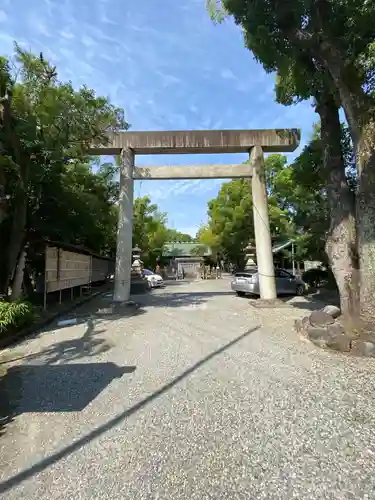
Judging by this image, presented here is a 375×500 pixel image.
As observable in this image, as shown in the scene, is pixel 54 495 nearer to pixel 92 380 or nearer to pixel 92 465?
pixel 92 465

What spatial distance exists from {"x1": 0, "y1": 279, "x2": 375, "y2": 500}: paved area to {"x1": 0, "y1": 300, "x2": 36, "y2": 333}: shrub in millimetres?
851

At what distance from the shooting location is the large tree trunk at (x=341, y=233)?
23.9ft

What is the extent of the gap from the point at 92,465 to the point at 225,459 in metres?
1.06

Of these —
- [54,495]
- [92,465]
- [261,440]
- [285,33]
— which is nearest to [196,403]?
[261,440]

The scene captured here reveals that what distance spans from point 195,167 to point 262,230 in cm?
332

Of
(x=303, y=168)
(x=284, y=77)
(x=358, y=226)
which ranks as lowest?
(x=358, y=226)

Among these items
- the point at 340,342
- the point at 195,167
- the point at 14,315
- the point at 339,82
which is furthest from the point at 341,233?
the point at 195,167

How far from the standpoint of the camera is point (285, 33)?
7910 millimetres

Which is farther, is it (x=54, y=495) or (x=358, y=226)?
(x=358, y=226)

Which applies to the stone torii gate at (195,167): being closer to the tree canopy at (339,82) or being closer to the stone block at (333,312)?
the tree canopy at (339,82)

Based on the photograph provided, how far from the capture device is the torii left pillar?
42.4ft

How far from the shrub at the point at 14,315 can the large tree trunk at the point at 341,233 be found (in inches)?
263

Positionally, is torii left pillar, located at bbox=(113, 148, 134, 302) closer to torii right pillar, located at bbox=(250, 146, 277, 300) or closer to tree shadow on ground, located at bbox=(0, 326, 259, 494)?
torii right pillar, located at bbox=(250, 146, 277, 300)

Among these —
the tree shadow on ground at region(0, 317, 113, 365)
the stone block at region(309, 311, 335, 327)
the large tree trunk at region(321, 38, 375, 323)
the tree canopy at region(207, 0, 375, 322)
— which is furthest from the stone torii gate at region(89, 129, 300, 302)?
the large tree trunk at region(321, 38, 375, 323)
